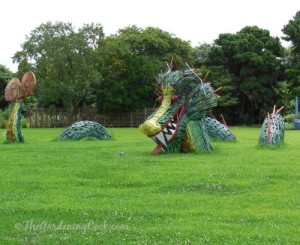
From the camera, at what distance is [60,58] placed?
3416 centimetres

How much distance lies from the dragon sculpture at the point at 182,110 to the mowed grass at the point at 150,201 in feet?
4.37

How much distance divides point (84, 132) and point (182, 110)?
7.26 m

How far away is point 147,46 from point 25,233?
38.6m

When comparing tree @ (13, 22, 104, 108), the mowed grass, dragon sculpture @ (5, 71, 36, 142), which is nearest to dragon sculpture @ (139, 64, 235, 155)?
the mowed grass

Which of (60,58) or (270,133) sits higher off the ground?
(60,58)

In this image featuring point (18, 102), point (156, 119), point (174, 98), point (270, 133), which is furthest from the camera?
point (18, 102)

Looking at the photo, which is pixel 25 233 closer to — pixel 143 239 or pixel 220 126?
pixel 143 239

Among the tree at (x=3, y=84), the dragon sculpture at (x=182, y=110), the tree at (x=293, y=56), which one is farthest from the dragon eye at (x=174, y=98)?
the tree at (x=3, y=84)

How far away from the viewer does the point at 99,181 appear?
9156mm

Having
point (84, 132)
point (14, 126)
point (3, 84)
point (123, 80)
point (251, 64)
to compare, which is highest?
point (251, 64)

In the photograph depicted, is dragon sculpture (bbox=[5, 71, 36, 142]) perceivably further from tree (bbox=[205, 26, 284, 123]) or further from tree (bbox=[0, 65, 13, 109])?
tree (bbox=[0, 65, 13, 109])

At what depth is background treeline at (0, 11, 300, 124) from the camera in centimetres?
3475

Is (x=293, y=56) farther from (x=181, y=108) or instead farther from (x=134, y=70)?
(x=181, y=108)

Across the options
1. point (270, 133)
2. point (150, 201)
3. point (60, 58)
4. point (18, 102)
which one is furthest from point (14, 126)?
point (60, 58)
